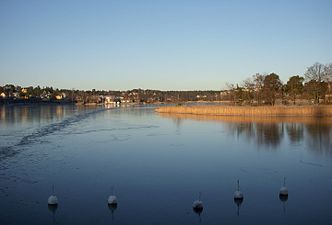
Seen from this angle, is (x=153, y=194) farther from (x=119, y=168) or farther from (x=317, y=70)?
(x=317, y=70)

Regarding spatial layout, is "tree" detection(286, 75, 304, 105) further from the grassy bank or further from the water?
the water

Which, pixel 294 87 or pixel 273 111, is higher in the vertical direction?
pixel 294 87

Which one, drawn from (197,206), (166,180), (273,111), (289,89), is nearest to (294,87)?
(289,89)

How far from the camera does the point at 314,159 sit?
517 inches

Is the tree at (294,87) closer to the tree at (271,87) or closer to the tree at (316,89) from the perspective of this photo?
the tree at (271,87)

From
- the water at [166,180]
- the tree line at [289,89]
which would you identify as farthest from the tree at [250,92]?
the water at [166,180]

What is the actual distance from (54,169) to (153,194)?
460 centimetres

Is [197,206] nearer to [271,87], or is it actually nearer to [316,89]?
[316,89]

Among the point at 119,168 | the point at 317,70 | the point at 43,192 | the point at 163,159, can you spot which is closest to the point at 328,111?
the point at 317,70

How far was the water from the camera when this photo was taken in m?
7.43

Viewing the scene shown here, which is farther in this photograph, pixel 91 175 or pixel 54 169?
pixel 54 169

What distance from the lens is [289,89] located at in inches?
2160

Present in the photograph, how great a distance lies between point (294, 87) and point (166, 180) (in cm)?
4616

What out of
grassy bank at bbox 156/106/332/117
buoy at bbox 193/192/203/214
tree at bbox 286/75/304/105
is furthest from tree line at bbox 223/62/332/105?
buoy at bbox 193/192/203/214
